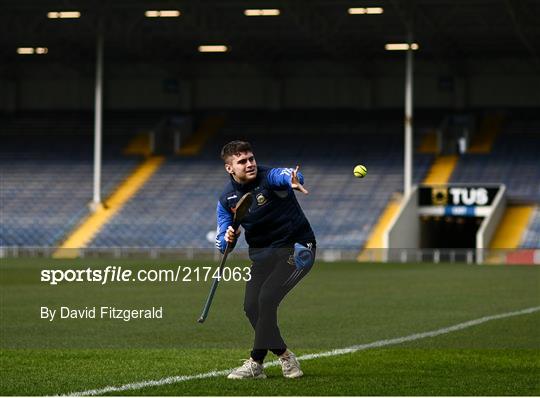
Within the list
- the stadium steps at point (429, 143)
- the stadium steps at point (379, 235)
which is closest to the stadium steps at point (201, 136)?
the stadium steps at point (429, 143)

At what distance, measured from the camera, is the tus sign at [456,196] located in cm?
4631

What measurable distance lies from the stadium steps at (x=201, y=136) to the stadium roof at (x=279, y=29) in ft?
10.0

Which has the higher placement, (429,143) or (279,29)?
(279,29)

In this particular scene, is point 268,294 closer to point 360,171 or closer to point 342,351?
point 360,171

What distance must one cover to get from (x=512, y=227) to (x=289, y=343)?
31785 millimetres

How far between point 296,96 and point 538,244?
63.2 ft

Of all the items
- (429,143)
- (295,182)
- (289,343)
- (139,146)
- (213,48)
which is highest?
(213,48)

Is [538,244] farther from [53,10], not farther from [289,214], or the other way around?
[289,214]

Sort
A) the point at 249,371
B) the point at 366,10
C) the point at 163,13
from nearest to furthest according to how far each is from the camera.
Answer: the point at 249,371
the point at 366,10
the point at 163,13

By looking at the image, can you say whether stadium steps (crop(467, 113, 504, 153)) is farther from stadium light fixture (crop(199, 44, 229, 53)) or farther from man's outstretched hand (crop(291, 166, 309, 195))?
man's outstretched hand (crop(291, 166, 309, 195))

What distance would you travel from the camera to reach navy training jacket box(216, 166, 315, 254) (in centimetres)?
1074

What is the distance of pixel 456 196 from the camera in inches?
1821

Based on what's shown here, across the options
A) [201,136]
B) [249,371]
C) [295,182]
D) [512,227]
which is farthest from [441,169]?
[295,182]

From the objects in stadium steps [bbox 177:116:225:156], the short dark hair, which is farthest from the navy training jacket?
stadium steps [bbox 177:116:225:156]
